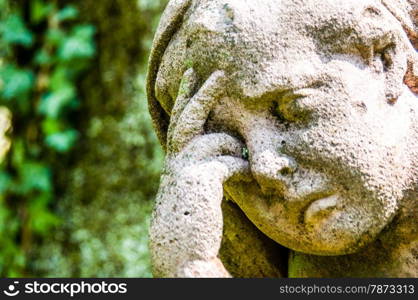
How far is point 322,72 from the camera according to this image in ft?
2.80

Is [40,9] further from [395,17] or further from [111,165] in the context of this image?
[395,17]

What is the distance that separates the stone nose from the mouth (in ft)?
0.12

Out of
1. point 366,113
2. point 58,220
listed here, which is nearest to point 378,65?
point 366,113

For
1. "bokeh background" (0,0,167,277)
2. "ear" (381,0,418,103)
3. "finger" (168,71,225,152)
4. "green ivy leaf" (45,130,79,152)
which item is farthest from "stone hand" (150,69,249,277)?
"green ivy leaf" (45,130,79,152)

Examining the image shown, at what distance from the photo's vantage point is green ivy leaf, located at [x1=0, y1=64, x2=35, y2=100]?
6.73 ft

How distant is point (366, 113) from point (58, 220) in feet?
4.12

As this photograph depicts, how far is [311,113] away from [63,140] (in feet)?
4.03

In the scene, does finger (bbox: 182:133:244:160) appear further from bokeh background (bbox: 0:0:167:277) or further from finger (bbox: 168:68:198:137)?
bokeh background (bbox: 0:0:167:277)

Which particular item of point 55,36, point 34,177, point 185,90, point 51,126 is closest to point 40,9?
point 55,36

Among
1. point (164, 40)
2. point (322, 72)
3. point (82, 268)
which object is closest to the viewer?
point (322, 72)

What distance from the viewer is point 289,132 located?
2.83ft

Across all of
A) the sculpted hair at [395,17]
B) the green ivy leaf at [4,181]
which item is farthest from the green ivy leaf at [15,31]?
the sculpted hair at [395,17]

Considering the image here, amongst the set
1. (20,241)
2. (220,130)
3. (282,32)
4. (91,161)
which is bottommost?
(20,241)

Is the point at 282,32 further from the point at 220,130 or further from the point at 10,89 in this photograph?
the point at 10,89
